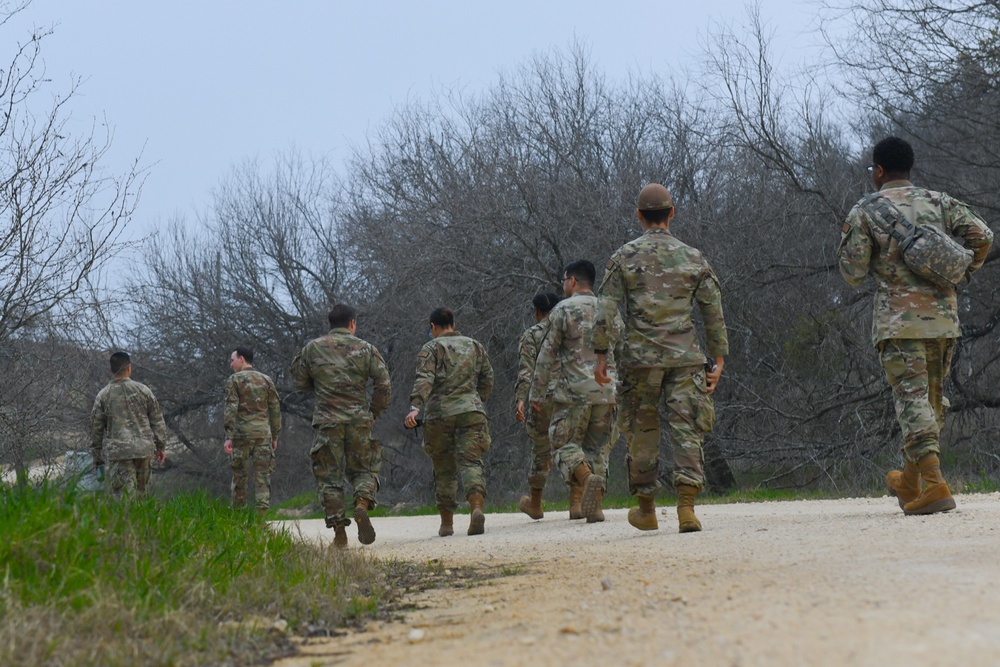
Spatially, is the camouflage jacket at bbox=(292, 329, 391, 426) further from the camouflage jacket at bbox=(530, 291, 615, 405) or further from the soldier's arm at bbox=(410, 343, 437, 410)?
the camouflage jacket at bbox=(530, 291, 615, 405)

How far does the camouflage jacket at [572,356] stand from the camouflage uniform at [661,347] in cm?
236

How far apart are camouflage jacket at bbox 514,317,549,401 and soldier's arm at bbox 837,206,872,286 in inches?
162

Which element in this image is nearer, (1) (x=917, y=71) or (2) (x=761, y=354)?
(1) (x=917, y=71)

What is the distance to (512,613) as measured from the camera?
5.03 meters

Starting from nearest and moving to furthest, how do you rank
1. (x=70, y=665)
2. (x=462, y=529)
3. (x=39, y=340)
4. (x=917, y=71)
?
(x=70, y=665)
(x=462, y=529)
(x=39, y=340)
(x=917, y=71)

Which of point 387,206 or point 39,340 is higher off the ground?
point 387,206

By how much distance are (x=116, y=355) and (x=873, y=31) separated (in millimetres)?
9941

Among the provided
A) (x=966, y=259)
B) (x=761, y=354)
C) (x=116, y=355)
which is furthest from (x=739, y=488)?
(x=966, y=259)

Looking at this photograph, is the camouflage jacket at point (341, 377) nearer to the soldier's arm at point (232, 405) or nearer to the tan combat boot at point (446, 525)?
the tan combat boot at point (446, 525)

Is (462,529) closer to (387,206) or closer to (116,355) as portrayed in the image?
(116,355)

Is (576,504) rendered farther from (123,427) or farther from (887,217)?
(123,427)

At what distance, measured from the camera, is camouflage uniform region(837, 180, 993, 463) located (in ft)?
25.6

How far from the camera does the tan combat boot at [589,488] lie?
10.3m

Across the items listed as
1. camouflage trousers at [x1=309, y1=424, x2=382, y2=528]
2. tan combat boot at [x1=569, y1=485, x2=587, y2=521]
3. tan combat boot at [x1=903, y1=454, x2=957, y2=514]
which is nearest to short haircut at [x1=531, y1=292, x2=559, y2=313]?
tan combat boot at [x1=569, y1=485, x2=587, y2=521]
